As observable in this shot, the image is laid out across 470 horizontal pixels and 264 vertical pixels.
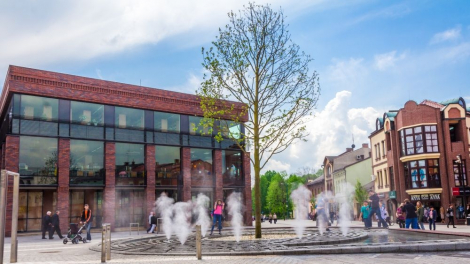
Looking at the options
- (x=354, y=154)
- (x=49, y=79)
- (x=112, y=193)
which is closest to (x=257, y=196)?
(x=112, y=193)

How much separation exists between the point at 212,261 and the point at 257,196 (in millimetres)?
8679

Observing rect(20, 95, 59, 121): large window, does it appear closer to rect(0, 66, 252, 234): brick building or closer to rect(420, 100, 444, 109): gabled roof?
rect(0, 66, 252, 234): brick building

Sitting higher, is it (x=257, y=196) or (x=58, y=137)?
(x=58, y=137)

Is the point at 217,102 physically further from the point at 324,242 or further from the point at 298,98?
the point at 324,242

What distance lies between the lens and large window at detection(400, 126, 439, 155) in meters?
45.0

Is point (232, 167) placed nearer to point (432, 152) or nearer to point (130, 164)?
point (130, 164)

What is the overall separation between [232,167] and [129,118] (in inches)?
408

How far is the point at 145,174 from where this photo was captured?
35719 mm

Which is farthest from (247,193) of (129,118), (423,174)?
(423,174)

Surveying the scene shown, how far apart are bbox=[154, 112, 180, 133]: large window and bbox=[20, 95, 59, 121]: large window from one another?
786 centimetres

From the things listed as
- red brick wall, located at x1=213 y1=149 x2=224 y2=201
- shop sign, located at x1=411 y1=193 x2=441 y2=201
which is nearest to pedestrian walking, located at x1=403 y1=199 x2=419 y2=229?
red brick wall, located at x1=213 y1=149 x2=224 y2=201

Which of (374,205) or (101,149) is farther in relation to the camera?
(101,149)

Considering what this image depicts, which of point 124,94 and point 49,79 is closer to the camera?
point 49,79

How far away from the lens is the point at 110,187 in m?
33.5
